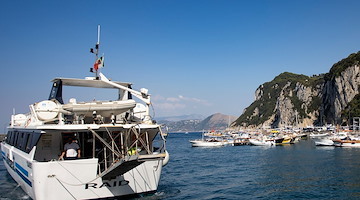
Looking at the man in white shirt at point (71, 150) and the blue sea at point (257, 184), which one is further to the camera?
the blue sea at point (257, 184)

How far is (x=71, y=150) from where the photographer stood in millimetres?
14922

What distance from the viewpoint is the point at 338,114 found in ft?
385

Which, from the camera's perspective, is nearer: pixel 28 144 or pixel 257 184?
pixel 28 144

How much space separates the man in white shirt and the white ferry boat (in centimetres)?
48

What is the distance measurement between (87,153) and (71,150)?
1.67 metres

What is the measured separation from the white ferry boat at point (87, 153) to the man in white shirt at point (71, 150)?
0.48 metres

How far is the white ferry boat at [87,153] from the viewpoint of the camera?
45.6ft

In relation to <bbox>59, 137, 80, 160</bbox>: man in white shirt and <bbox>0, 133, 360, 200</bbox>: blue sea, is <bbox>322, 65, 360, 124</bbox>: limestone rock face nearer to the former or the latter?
<bbox>0, 133, 360, 200</bbox>: blue sea

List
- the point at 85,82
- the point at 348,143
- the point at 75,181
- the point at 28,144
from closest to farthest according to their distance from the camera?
the point at 75,181, the point at 28,144, the point at 85,82, the point at 348,143

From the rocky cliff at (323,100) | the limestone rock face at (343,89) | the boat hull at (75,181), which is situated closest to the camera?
the boat hull at (75,181)

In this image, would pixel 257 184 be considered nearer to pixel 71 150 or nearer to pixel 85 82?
pixel 85 82

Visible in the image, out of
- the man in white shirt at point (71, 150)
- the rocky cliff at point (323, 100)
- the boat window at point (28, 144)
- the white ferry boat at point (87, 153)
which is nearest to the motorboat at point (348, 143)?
the rocky cliff at point (323, 100)

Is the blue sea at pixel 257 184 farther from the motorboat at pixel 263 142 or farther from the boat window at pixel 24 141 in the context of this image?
the motorboat at pixel 263 142

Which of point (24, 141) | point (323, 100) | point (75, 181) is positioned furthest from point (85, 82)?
point (323, 100)
